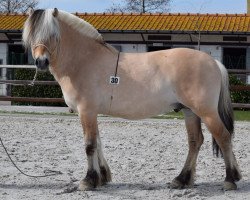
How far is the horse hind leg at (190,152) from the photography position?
558 centimetres

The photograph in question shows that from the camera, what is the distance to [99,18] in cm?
2233

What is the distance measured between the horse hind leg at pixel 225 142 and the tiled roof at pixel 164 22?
570 inches

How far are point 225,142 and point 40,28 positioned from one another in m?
2.35

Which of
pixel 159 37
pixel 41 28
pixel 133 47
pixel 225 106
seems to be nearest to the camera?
pixel 41 28

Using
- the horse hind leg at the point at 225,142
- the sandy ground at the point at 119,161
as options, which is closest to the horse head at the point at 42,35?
the sandy ground at the point at 119,161

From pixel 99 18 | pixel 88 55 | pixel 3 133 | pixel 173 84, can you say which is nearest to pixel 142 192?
pixel 173 84

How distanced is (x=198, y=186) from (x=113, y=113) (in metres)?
1.27

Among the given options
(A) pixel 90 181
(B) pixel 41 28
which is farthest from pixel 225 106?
(B) pixel 41 28

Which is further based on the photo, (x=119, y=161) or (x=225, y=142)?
(x=119, y=161)

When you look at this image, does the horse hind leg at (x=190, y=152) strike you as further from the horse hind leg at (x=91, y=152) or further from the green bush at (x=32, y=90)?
the green bush at (x=32, y=90)

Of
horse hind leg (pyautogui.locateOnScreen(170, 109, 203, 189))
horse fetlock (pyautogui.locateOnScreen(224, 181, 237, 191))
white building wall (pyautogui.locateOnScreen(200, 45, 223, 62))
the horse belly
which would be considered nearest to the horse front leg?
the horse belly

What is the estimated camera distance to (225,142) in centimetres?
546

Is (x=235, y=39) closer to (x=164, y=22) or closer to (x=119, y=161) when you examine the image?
(x=164, y=22)

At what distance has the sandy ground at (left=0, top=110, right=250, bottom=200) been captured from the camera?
A: 17.5 ft
